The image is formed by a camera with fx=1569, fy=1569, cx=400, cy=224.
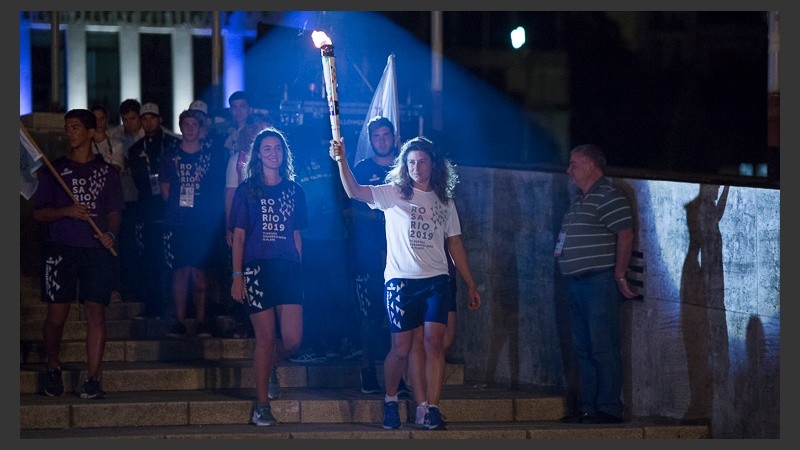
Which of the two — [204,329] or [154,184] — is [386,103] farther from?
[204,329]

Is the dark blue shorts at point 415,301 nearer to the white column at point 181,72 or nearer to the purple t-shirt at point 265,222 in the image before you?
the purple t-shirt at point 265,222

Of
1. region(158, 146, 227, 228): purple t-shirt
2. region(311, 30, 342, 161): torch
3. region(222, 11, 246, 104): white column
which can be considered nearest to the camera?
region(311, 30, 342, 161): torch

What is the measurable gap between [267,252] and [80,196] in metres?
1.50

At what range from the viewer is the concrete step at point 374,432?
10.3m

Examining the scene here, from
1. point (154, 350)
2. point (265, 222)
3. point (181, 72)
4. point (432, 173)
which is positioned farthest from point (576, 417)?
point (181, 72)

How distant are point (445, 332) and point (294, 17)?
31.2 ft

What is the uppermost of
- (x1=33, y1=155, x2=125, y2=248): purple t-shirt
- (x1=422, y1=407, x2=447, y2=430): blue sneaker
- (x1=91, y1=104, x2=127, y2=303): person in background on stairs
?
(x1=91, y1=104, x2=127, y2=303): person in background on stairs

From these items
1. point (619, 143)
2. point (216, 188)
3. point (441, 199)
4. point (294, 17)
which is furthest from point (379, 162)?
point (619, 143)

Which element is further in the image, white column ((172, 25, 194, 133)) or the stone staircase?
white column ((172, 25, 194, 133))

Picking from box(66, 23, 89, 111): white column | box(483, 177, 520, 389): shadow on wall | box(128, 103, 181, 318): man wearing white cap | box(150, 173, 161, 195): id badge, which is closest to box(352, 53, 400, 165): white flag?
box(483, 177, 520, 389): shadow on wall

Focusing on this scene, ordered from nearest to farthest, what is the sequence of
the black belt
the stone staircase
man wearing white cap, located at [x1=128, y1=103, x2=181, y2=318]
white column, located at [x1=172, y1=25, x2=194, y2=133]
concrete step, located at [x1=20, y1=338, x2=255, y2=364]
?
1. the stone staircase
2. the black belt
3. concrete step, located at [x1=20, y1=338, x2=255, y2=364]
4. man wearing white cap, located at [x1=128, y1=103, x2=181, y2=318]
5. white column, located at [x1=172, y1=25, x2=194, y2=133]

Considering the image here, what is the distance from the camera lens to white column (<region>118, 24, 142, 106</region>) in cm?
4066

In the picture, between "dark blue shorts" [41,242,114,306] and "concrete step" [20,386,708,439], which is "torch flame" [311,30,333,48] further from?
"concrete step" [20,386,708,439]

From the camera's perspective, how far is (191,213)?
41.0 ft
